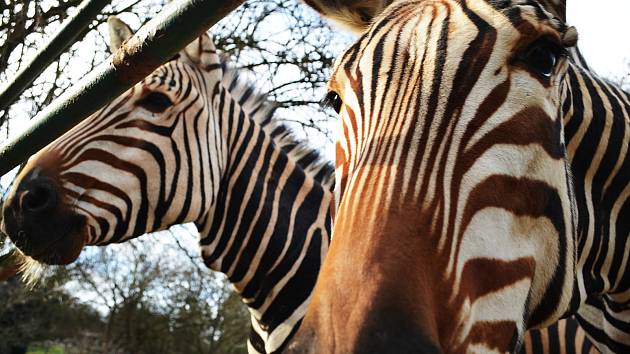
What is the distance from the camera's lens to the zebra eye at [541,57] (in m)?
1.76

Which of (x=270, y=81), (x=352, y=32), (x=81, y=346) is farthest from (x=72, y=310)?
(x=352, y=32)

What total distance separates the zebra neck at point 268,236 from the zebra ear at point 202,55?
30.0 inches

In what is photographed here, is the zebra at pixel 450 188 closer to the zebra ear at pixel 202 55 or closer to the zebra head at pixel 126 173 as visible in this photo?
the zebra head at pixel 126 173

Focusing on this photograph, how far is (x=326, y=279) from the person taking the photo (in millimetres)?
1433

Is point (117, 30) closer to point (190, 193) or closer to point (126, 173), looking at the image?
point (126, 173)

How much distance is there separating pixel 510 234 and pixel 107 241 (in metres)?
3.21

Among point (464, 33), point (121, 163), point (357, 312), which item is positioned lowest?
point (357, 312)

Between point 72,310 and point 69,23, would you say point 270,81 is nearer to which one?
point 69,23

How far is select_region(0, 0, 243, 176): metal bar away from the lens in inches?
50.0

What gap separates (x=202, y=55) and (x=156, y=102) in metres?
0.65

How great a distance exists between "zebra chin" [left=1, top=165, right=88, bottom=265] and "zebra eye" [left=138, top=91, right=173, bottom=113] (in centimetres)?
86

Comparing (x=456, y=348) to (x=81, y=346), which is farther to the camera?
(x=81, y=346)

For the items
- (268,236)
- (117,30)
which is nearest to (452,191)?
(268,236)

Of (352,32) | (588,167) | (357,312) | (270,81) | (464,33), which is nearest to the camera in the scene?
(357,312)
